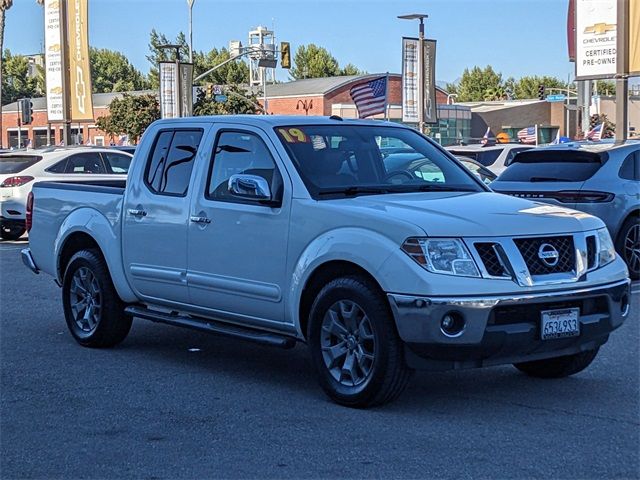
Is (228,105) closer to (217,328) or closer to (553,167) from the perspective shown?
(553,167)

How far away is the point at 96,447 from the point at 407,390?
220 cm

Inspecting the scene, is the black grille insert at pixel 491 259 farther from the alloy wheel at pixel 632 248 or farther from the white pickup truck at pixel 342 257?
the alloy wheel at pixel 632 248

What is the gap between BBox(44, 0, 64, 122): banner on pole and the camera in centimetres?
3166

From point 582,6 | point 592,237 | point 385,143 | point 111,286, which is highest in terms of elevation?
point 582,6

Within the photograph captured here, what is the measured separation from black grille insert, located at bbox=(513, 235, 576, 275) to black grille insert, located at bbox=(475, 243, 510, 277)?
0.17 m

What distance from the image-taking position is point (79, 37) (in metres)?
31.4

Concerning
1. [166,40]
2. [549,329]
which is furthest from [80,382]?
[166,40]

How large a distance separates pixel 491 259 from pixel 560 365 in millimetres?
1513

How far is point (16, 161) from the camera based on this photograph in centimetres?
1966

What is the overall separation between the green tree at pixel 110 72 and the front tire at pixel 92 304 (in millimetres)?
112406

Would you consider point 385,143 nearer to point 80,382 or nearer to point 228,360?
point 228,360

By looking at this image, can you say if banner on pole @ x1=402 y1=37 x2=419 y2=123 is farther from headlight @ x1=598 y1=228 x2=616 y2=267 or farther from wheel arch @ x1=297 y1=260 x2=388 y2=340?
wheel arch @ x1=297 y1=260 x2=388 y2=340

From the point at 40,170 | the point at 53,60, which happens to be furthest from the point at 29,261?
the point at 53,60

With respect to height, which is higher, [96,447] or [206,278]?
[206,278]
